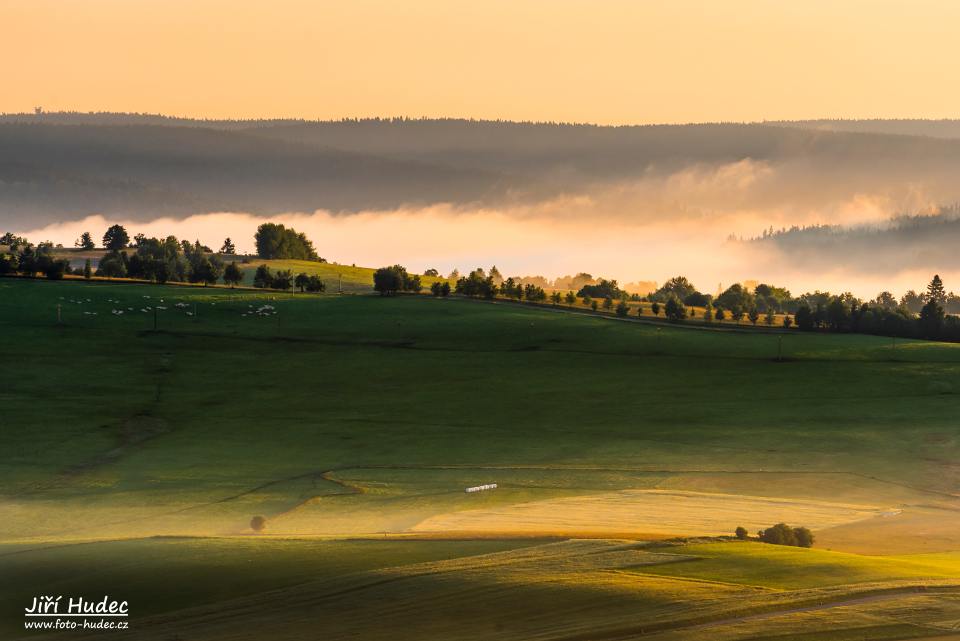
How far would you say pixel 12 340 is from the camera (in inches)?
7736

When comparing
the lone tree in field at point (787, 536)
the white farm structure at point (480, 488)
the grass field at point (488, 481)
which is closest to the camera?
the grass field at point (488, 481)

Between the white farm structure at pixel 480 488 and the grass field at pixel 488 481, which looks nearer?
the grass field at pixel 488 481

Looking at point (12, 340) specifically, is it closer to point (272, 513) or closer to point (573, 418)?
point (573, 418)

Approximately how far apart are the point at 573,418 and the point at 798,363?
1668 inches

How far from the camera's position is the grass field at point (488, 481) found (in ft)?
191

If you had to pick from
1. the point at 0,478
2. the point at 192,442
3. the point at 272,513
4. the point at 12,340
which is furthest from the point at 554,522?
the point at 12,340

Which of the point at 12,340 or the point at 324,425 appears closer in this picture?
the point at 324,425

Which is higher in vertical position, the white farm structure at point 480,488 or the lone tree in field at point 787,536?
the lone tree in field at point 787,536

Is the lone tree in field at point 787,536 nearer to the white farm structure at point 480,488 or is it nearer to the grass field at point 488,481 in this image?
the grass field at point 488,481

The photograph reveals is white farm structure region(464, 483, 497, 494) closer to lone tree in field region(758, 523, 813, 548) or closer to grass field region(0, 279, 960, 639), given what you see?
grass field region(0, 279, 960, 639)

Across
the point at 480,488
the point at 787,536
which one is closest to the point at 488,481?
the point at 480,488

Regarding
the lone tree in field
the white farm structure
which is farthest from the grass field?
the lone tree in field

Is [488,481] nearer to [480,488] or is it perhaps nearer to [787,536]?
[480,488]

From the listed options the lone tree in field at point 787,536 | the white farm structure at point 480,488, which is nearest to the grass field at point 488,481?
the white farm structure at point 480,488
